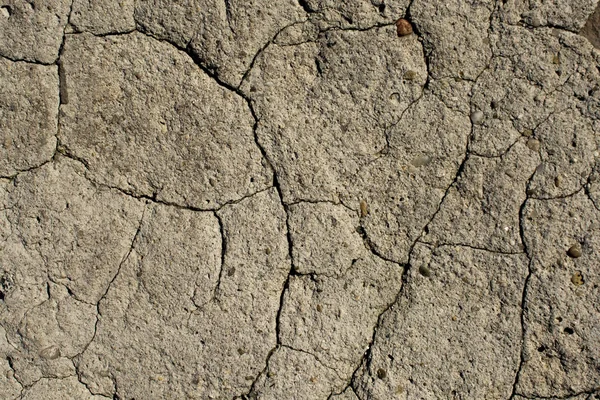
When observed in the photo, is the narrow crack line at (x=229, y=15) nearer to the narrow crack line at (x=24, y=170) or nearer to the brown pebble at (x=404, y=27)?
the brown pebble at (x=404, y=27)

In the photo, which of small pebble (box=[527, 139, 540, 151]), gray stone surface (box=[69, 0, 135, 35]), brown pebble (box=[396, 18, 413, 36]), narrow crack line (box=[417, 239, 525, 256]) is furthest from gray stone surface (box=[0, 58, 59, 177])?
small pebble (box=[527, 139, 540, 151])

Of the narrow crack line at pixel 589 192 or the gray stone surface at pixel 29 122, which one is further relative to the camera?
the gray stone surface at pixel 29 122

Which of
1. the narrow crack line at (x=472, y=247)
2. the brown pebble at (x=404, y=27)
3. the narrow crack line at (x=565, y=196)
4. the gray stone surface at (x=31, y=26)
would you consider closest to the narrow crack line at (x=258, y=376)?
the narrow crack line at (x=472, y=247)

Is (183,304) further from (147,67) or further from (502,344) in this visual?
(502,344)

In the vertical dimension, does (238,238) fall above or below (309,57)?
below

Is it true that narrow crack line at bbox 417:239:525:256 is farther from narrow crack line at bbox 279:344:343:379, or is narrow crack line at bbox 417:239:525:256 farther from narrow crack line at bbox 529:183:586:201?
A: narrow crack line at bbox 279:344:343:379

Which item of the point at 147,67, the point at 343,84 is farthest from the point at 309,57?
the point at 147,67
